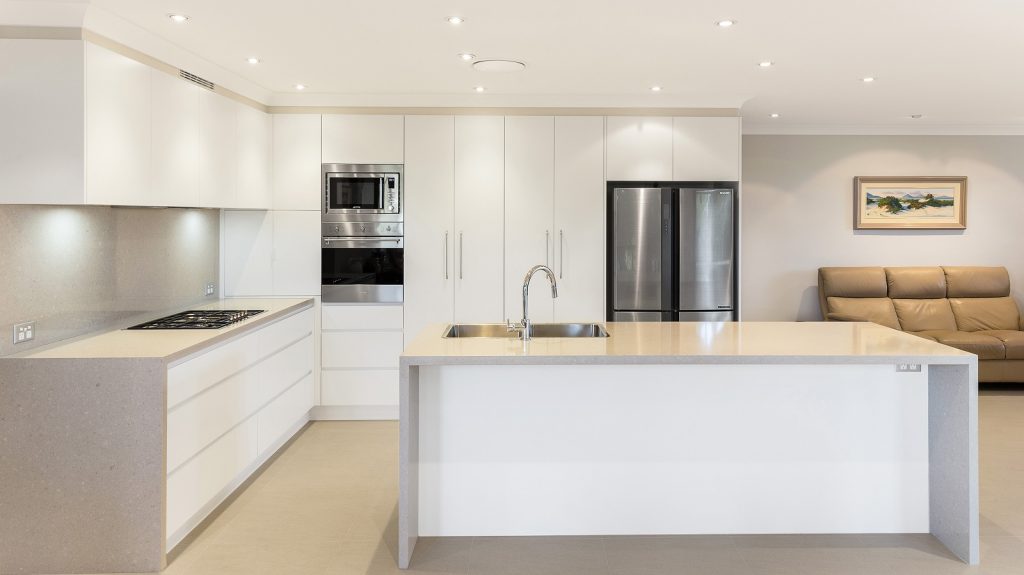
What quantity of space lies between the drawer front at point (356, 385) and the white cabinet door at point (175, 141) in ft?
5.60

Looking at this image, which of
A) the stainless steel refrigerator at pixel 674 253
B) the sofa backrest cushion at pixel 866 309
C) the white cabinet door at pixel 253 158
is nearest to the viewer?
the white cabinet door at pixel 253 158

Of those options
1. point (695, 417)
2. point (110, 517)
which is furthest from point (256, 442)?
point (695, 417)

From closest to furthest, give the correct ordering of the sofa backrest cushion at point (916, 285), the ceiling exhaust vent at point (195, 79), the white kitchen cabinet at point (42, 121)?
the white kitchen cabinet at point (42, 121) → the ceiling exhaust vent at point (195, 79) → the sofa backrest cushion at point (916, 285)

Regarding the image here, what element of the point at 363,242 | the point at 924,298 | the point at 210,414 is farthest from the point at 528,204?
the point at 924,298

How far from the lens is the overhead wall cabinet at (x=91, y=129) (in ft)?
10.0

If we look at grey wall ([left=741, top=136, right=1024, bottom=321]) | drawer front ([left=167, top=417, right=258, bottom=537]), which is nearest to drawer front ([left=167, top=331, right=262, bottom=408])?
drawer front ([left=167, top=417, right=258, bottom=537])

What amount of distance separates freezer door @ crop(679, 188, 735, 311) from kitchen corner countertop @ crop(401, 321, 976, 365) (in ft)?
5.76

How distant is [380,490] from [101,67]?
2358mm

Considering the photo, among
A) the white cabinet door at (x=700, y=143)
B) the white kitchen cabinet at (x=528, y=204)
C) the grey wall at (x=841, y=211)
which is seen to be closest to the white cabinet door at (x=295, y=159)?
the white kitchen cabinet at (x=528, y=204)

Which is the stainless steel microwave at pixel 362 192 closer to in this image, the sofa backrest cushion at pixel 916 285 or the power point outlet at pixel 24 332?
the power point outlet at pixel 24 332

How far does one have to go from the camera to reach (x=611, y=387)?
3262 millimetres

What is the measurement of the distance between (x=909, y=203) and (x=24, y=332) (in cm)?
681

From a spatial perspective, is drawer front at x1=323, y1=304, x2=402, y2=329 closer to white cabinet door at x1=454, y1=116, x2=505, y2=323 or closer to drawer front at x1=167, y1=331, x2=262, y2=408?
white cabinet door at x1=454, y1=116, x2=505, y2=323

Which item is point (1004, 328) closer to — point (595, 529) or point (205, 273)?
point (595, 529)
